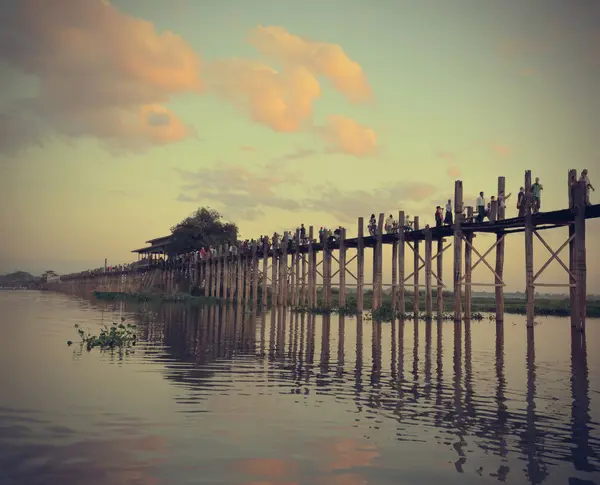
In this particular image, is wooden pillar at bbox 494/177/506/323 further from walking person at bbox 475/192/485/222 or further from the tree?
the tree

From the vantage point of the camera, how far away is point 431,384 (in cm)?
1055

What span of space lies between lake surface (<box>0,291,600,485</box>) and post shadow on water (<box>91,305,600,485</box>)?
33 mm

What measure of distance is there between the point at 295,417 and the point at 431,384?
11.5ft

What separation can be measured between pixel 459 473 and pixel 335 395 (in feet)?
12.3

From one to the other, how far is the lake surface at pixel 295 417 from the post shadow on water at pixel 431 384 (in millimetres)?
33

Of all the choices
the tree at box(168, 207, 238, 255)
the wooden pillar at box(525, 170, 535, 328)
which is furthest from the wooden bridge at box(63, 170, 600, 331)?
the tree at box(168, 207, 238, 255)

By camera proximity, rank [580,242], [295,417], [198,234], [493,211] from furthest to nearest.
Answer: [198,234], [493,211], [580,242], [295,417]

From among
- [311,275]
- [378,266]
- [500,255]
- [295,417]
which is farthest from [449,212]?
[295,417]

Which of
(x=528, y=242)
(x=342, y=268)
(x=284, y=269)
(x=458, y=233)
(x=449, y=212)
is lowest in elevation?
(x=342, y=268)

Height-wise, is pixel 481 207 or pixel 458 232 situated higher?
pixel 481 207

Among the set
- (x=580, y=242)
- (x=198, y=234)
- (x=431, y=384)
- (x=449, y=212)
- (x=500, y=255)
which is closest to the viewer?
(x=431, y=384)

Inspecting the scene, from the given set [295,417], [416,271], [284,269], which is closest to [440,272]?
[416,271]

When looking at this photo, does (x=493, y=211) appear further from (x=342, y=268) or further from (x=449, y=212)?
(x=342, y=268)

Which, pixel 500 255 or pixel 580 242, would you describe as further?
pixel 500 255
